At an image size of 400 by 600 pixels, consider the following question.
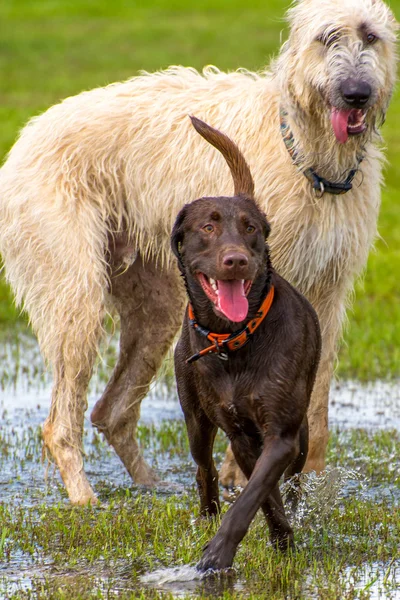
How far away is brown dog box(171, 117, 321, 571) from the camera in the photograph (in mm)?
4867

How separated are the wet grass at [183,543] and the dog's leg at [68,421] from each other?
0.57 ft

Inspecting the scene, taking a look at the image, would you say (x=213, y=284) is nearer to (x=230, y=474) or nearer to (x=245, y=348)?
(x=245, y=348)

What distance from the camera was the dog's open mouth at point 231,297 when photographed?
4934mm

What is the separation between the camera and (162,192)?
6691 millimetres

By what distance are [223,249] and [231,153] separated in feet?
2.39

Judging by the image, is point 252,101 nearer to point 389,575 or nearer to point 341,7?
point 341,7

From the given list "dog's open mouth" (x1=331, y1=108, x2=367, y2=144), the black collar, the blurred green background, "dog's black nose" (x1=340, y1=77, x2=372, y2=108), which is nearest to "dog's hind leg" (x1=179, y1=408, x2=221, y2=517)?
the black collar

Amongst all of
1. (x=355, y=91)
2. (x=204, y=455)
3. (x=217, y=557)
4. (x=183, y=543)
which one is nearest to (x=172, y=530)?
(x=183, y=543)

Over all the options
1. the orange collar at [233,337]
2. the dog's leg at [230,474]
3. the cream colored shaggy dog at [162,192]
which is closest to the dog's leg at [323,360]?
the cream colored shaggy dog at [162,192]

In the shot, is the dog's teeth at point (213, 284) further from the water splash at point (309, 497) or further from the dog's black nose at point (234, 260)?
the water splash at point (309, 497)

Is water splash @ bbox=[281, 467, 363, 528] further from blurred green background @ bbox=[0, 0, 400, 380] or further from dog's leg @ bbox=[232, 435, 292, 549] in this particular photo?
blurred green background @ bbox=[0, 0, 400, 380]

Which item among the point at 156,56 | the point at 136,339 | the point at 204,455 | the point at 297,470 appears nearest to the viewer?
the point at 204,455

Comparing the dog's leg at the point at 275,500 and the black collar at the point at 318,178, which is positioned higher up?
the black collar at the point at 318,178

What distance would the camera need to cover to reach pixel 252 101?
6508 millimetres
